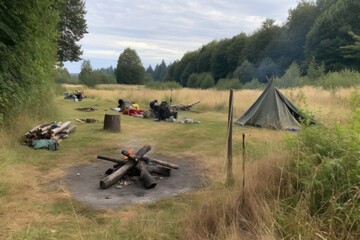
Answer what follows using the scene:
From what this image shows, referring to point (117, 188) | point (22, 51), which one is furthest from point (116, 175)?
point (22, 51)

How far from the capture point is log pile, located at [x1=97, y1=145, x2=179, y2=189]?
230 inches

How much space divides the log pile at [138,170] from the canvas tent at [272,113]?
688cm

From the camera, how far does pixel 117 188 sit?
19.1 feet

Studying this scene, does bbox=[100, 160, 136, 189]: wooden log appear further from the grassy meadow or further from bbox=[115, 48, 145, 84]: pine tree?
bbox=[115, 48, 145, 84]: pine tree

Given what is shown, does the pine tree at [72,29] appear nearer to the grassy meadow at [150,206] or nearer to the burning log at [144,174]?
the grassy meadow at [150,206]

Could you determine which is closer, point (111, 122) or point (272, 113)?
point (111, 122)

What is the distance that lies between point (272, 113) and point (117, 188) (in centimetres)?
858

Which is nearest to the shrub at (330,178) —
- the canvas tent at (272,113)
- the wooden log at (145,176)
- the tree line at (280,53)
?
the wooden log at (145,176)

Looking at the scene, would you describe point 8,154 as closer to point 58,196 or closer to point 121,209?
point 58,196

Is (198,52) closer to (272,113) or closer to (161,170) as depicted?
(272,113)

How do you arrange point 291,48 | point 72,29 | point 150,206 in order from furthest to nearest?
1. point 291,48
2. point 72,29
3. point 150,206

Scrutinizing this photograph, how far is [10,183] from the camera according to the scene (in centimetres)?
555

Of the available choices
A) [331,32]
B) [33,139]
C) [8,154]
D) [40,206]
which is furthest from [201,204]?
[331,32]

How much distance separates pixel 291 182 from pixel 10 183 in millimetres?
4328
